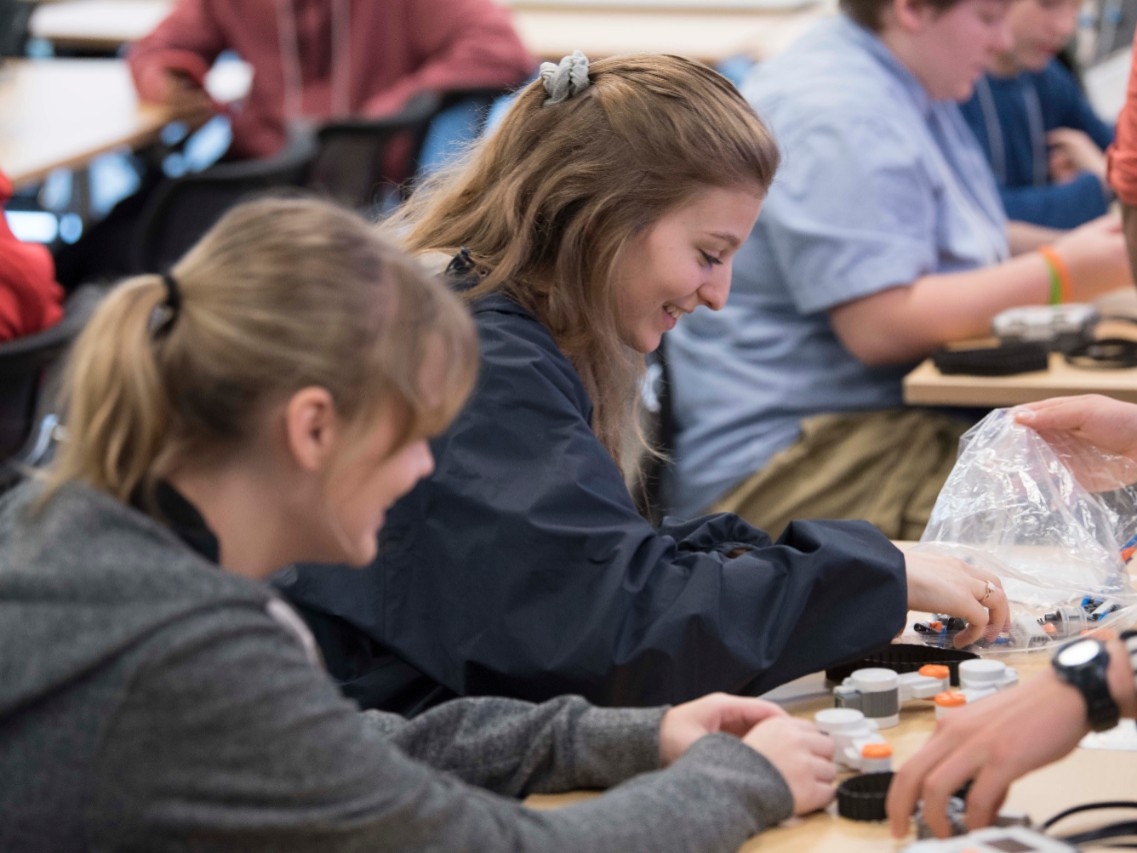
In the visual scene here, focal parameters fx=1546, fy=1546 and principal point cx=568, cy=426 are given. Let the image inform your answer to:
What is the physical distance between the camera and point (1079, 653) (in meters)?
1.15

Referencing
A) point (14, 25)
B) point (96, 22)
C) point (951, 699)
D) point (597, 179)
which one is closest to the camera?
point (951, 699)

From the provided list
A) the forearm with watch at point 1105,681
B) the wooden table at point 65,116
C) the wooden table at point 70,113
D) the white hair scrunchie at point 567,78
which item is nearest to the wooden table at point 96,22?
the wooden table at point 70,113

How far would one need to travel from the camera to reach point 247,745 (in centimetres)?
94

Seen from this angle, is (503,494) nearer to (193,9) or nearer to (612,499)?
(612,499)

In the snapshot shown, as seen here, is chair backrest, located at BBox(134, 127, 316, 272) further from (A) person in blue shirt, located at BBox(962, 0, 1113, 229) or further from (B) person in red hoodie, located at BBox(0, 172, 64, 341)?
(A) person in blue shirt, located at BBox(962, 0, 1113, 229)

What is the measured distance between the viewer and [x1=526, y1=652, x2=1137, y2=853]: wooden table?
1131 millimetres

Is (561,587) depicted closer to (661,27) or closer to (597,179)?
(597,179)

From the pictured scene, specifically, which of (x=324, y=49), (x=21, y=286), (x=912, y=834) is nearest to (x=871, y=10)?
(x=21, y=286)

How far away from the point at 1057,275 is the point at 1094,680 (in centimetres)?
177

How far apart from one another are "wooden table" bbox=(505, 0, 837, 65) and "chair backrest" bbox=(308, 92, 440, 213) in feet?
3.12

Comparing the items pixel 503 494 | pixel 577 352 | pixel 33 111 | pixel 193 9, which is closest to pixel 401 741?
pixel 503 494

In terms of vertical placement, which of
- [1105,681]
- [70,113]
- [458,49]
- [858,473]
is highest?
[1105,681]

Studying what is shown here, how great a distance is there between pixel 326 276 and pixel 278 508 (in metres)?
0.17

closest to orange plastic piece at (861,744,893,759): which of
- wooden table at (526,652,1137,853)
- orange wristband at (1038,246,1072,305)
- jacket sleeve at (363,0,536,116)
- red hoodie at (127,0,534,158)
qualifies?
wooden table at (526,652,1137,853)
